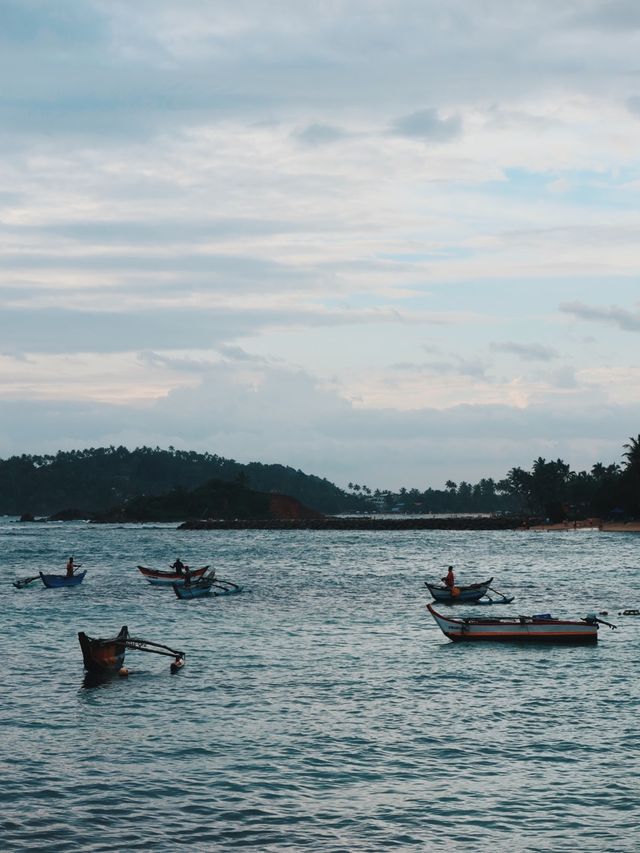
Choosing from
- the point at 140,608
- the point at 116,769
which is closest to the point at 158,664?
the point at 116,769

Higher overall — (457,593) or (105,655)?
(105,655)

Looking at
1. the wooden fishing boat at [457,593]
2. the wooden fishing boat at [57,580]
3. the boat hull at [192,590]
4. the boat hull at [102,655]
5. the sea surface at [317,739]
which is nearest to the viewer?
the sea surface at [317,739]

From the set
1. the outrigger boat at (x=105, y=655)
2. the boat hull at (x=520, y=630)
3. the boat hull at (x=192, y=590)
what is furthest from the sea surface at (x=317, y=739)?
the boat hull at (x=192, y=590)

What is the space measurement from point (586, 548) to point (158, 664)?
116327 mm

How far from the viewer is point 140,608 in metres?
71.4

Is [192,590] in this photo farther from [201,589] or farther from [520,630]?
[520,630]

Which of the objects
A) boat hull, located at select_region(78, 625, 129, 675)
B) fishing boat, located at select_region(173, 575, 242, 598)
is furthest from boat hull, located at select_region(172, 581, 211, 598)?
boat hull, located at select_region(78, 625, 129, 675)

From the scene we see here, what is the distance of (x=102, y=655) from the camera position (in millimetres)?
40062

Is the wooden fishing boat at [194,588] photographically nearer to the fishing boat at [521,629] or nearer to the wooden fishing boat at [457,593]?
the wooden fishing boat at [457,593]

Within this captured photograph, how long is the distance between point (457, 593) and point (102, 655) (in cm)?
3726

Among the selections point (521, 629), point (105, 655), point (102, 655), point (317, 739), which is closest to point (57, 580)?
point (105, 655)

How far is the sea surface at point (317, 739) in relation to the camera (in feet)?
73.0

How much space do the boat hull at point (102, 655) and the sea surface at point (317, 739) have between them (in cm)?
92

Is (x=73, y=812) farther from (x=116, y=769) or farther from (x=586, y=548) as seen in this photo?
(x=586, y=548)
